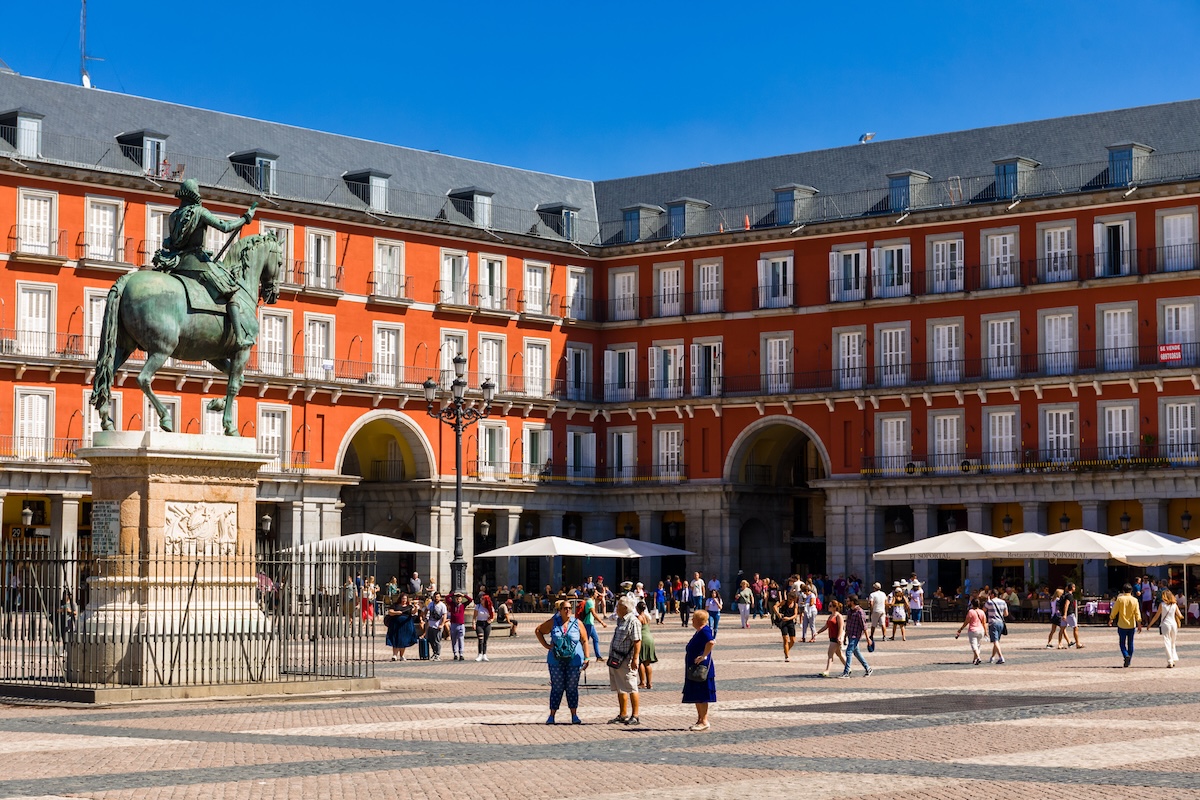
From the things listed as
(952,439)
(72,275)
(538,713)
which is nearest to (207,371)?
(72,275)

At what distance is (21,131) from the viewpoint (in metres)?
60.1

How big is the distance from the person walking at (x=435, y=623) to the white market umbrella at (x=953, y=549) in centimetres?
1657

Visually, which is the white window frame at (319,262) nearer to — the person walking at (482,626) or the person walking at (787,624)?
the person walking at (482,626)

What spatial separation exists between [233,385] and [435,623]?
1285cm

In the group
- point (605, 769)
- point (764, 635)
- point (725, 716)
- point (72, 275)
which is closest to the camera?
point (605, 769)

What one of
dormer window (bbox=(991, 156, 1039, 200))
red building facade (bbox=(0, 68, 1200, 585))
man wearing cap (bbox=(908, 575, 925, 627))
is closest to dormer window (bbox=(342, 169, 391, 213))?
red building facade (bbox=(0, 68, 1200, 585))

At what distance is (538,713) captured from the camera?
2322 centimetres

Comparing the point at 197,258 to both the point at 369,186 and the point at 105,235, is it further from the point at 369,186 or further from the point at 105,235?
the point at 369,186

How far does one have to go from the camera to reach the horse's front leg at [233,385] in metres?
24.9

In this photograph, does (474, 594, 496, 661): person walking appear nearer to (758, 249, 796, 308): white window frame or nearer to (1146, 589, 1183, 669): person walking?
(1146, 589, 1183, 669): person walking

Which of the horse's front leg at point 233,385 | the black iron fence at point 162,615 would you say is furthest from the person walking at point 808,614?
the horse's front leg at point 233,385

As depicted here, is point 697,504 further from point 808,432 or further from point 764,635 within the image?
point 764,635

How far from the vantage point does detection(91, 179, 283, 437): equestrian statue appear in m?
24.7

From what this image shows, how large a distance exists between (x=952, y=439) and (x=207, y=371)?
88.1 feet
